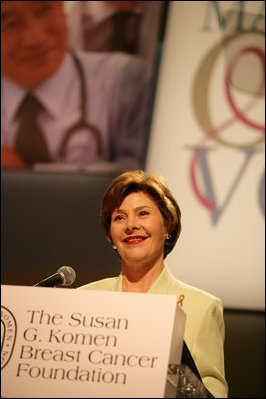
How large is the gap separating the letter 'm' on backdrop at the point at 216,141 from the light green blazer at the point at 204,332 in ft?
4.36

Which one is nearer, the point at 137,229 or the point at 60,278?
the point at 60,278

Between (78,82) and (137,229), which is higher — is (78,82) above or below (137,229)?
above

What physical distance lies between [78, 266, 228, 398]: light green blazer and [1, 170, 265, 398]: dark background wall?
4.13ft

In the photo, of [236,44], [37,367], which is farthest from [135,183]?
[236,44]

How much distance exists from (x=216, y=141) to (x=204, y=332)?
5.55 ft

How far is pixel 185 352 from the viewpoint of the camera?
67.5 inches

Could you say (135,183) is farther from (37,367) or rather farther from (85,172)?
(85,172)

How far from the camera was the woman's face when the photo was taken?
83.5 inches

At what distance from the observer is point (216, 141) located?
138 inches

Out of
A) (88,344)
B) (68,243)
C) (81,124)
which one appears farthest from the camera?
(81,124)

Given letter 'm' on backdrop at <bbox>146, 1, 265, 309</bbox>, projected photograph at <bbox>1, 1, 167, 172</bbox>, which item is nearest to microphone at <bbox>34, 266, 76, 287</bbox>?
letter 'm' on backdrop at <bbox>146, 1, 265, 309</bbox>

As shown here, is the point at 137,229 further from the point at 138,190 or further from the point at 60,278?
the point at 60,278

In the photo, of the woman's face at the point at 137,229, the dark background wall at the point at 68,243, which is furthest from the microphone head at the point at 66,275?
the dark background wall at the point at 68,243

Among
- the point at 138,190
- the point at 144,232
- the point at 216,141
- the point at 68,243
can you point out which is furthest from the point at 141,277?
the point at 216,141
